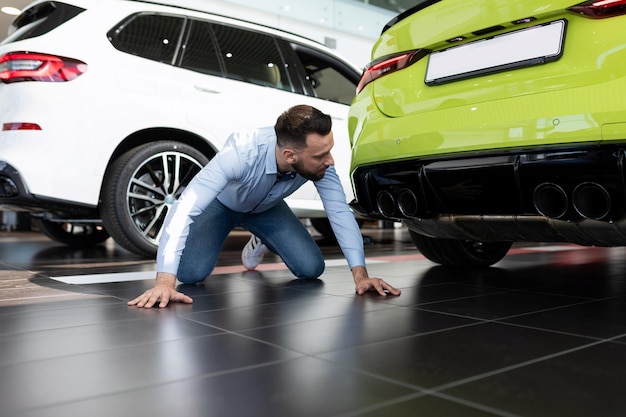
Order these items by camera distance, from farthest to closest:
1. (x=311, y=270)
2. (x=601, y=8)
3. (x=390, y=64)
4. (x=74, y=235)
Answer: (x=74, y=235)
(x=311, y=270)
(x=390, y=64)
(x=601, y=8)

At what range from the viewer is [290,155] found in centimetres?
245

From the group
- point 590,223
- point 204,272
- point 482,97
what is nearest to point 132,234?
point 204,272

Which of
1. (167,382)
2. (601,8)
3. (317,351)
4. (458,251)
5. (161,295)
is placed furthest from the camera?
(458,251)

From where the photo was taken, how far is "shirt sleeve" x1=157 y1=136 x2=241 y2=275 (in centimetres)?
221

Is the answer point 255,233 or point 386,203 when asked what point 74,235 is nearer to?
point 255,233

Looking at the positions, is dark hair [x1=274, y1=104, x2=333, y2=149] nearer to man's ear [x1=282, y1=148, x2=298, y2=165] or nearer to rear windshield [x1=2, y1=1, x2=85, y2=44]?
man's ear [x1=282, y1=148, x2=298, y2=165]

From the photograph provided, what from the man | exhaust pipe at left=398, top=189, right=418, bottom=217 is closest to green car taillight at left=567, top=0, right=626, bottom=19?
exhaust pipe at left=398, top=189, right=418, bottom=217

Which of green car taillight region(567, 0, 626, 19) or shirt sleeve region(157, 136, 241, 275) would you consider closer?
green car taillight region(567, 0, 626, 19)

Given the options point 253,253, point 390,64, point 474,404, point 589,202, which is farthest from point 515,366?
point 253,253

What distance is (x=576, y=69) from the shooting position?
1.81 meters

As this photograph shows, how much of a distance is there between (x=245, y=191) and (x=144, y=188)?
54.6 inches

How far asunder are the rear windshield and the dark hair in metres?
1.97

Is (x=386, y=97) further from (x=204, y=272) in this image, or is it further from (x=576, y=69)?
(x=204, y=272)

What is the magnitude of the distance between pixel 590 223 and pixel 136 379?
4.71 feet
